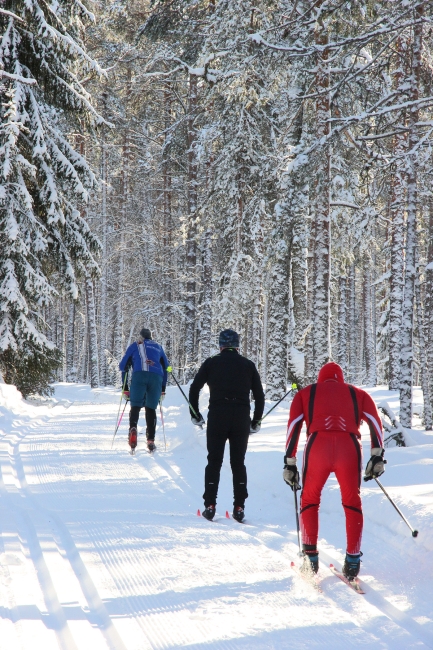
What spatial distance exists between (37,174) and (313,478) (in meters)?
12.2

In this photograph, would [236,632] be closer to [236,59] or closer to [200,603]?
[200,603]

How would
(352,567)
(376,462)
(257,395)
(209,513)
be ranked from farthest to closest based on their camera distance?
(257,395) → (209,513) → (376,462) → (352,567)

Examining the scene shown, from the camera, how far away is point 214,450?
656 centimetres

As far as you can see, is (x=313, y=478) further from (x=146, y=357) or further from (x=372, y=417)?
(x=146, y=357)

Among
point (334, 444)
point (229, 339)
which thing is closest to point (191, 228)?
point (229, 339)

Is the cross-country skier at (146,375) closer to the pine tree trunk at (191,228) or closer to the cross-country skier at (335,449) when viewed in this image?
the cross-country skier at (335,449)

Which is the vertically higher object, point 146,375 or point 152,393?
point 146,375

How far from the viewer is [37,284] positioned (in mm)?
14445

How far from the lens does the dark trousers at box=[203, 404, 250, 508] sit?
21.4 ft

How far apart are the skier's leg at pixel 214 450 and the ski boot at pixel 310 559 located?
1996mm

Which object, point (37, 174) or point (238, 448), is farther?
point (37, 174)

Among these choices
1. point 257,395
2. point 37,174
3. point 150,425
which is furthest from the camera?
point 37,174

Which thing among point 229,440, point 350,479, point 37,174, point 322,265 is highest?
point 37,174

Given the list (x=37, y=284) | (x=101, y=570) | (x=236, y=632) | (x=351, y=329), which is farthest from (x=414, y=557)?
(x=351, y=329)
